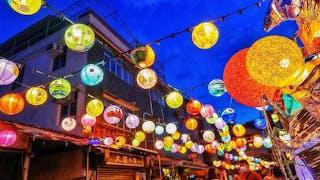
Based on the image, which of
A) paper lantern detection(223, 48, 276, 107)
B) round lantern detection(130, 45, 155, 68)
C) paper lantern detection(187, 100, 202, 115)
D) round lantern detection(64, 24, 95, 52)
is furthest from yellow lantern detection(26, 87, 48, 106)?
paper lantern detection(223, 48, 276, 107)

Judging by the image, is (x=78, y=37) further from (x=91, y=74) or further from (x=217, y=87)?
(x=217, y=87)

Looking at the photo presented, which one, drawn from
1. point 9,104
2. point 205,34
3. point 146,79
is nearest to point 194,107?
point 146,79

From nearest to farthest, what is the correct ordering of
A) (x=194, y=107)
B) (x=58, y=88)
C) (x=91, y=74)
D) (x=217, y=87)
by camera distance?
(x=91, y=74), (x=58, y=88), (x=217, y=87), (x=194, y=107)

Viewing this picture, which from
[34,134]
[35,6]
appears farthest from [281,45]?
[34,134]

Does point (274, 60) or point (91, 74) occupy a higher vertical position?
point (91, 74)

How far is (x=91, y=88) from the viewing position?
12.9 m

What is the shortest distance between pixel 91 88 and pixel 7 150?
19.6 ft

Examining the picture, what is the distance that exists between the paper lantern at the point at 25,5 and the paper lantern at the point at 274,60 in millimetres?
3801

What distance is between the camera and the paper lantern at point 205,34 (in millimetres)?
5543

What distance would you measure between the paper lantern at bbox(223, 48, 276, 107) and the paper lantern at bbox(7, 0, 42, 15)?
3661 millimetres

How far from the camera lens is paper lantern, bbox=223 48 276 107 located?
4.27 meters

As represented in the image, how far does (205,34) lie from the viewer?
5535 millimetres

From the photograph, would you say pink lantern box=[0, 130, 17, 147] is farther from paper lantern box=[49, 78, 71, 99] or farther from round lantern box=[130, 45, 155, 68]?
round lantern box=[130, 45, 155, 68]

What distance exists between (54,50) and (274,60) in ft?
45.6
